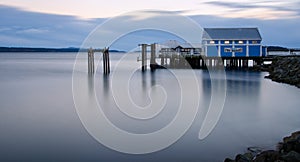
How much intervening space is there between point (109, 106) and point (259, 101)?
5894mm

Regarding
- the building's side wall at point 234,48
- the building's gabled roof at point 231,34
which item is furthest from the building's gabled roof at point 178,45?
the building's side wall at point 234,48

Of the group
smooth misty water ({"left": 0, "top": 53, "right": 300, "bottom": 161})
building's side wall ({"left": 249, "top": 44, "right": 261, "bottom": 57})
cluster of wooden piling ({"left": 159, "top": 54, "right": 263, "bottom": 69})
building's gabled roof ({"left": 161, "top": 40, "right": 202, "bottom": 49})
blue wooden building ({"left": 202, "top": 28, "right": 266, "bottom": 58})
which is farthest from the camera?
building's gabled roof ({"left": 161, "top": 40, "right": 202, "bottom": 49})

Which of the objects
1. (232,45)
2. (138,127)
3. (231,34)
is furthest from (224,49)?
(138,127)

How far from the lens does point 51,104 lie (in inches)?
542

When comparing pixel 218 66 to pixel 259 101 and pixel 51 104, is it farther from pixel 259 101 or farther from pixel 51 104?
pixel 51 104

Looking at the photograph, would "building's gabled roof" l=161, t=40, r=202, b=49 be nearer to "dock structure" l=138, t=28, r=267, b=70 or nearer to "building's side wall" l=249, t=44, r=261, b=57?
A: "dock structure" l=138, t=28, r=267, b=70

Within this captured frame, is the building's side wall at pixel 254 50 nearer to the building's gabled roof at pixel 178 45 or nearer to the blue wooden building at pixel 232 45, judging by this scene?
the blue wooden building at pixel 232 45

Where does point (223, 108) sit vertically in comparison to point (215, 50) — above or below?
below

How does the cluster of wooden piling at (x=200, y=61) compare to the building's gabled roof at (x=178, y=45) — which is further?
the building's gabled roof at (x=178, y=45)

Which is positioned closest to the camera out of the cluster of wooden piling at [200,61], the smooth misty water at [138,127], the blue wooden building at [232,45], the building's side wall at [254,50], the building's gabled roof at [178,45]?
the smooth misty water at [138,127]

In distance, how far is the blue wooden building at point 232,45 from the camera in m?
31.2

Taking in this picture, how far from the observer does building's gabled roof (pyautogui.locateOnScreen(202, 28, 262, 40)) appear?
31.3 meters

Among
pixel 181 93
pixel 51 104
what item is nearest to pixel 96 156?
pixel 51 104

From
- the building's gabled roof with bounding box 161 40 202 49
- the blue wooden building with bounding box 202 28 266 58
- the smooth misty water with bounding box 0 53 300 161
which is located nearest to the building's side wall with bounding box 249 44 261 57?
the blue wooden building with bounding box 202 28 266 58
